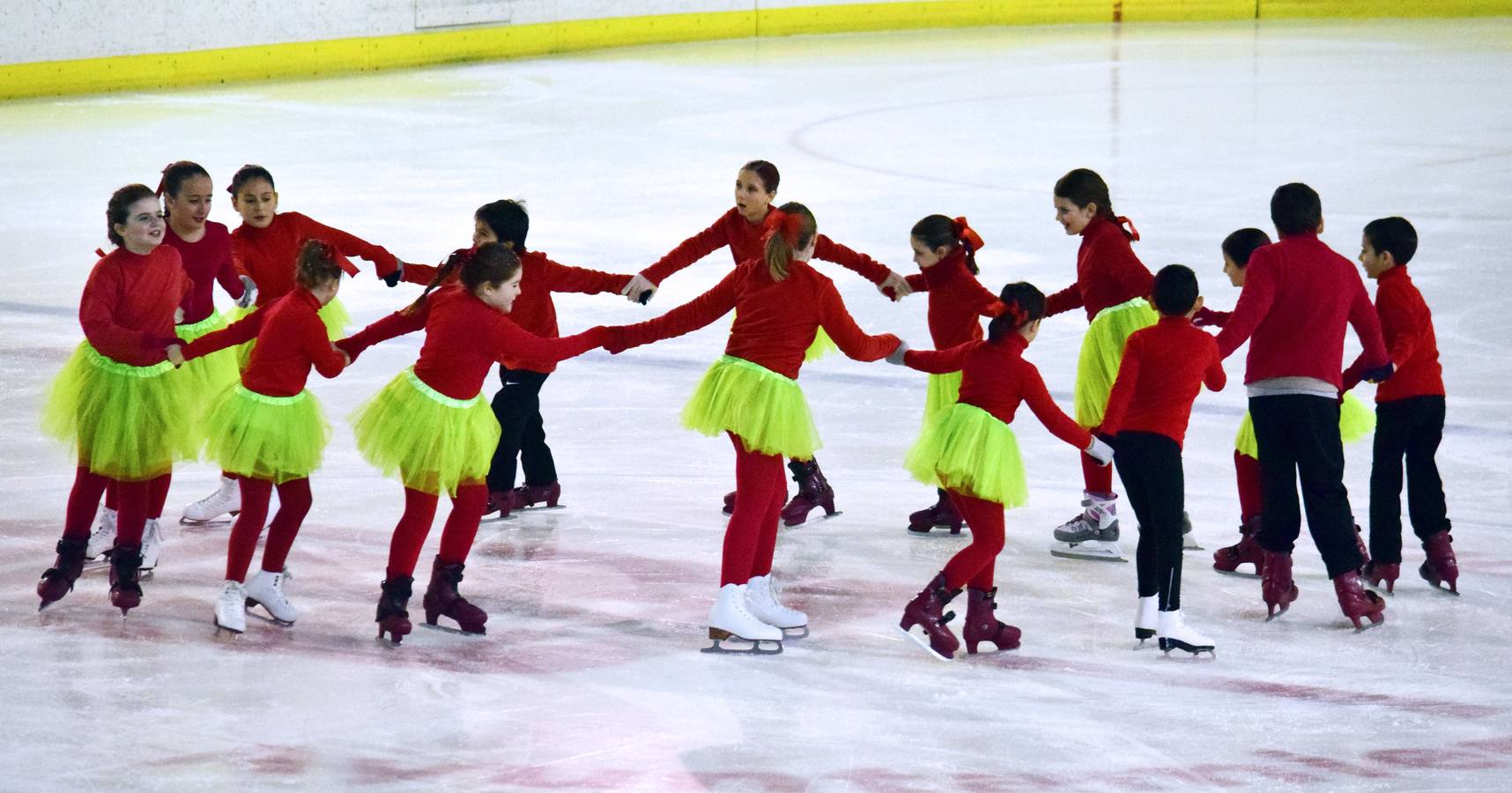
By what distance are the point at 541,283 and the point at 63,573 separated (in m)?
1.67

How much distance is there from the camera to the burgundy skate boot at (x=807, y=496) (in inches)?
236

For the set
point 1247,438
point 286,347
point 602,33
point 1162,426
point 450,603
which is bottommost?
point 450,603

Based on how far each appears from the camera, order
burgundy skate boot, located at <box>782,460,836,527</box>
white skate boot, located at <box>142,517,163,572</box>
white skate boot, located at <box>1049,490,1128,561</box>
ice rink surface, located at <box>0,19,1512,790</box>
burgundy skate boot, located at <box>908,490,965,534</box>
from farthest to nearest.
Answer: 1. burgundy skate boot, located at <box>782,460,836,527</box>
2. burgundy skate boot, located at <box>908,490,965,534</box>
3. white skate boot, located at <box>1049,490,1128,561</box>
4. white skate boot, located at <box>142,517,163,572</box>
5. ice rink surface, located at <box>0,19,1512,790</box>

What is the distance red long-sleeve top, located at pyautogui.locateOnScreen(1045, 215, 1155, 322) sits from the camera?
5594mm

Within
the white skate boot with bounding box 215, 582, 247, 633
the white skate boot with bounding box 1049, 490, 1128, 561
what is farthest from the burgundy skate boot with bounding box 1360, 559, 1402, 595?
the white skate boot with bounding box 215, 582, 247, 633

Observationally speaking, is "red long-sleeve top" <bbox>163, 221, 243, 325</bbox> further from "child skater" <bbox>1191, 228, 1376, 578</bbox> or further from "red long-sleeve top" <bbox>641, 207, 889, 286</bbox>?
"child skater" <bbox>1191, 228, 1376, 578</bbox>

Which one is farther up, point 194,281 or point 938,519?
point 194,281

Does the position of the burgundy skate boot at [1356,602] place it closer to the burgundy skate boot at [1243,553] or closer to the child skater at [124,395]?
the burgundy skate boot at [1243,553]

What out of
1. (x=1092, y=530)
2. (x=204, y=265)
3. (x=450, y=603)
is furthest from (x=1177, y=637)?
(x=204, y=265)

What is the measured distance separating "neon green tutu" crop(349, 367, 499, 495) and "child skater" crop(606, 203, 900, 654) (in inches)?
17.4

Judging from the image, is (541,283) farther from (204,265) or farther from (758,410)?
(758,410)

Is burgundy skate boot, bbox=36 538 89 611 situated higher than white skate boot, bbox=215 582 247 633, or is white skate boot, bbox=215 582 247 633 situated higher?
burgundy skate boot, bbox=36 538 89 611

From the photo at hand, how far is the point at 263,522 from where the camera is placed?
488 cm

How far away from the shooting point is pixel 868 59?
19281 millimetres
